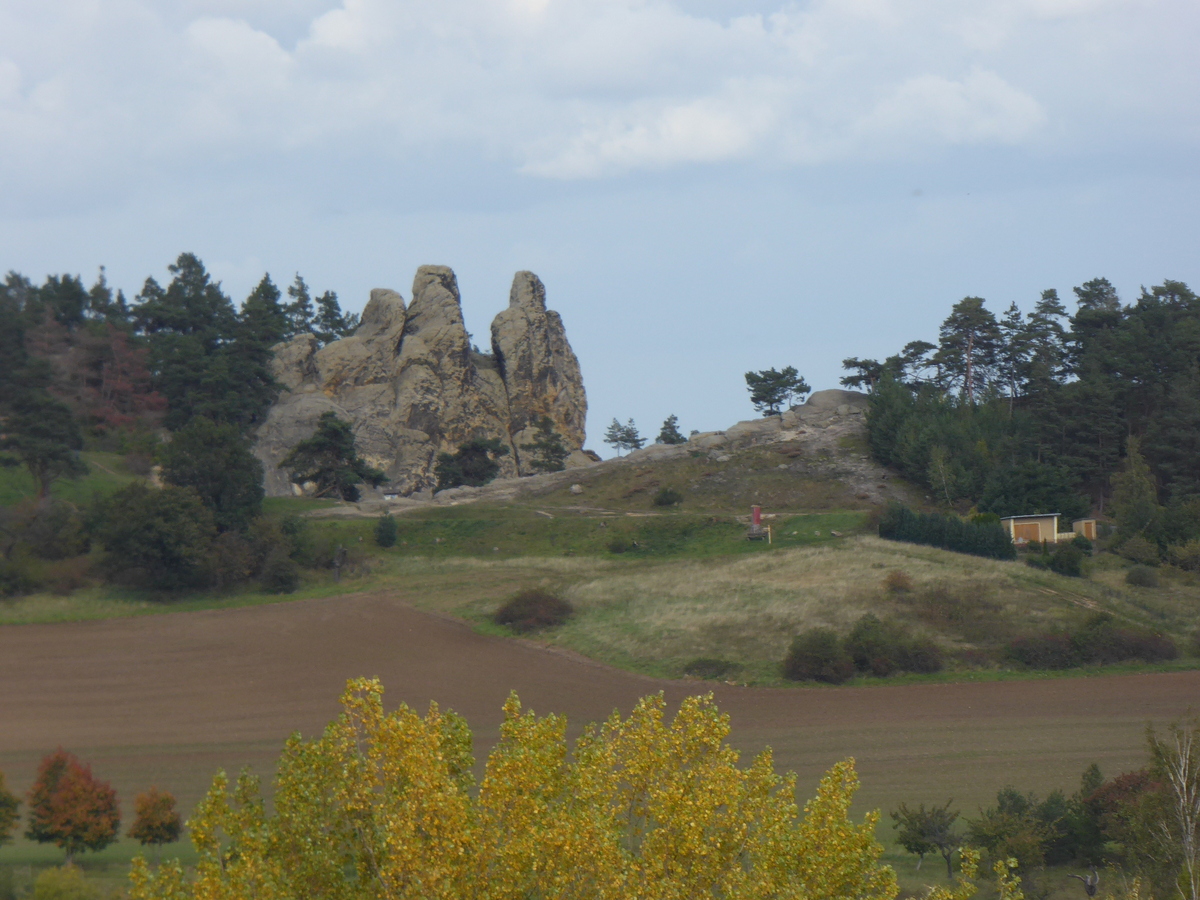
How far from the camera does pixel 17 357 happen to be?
6322 centimetres

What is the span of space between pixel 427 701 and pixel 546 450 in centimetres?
4692

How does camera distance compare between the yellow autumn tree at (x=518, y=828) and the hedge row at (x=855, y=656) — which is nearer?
the yellow autumn tree at (x=518, y=828)

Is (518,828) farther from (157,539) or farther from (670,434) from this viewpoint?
(670,434)

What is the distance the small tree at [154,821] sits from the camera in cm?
2055

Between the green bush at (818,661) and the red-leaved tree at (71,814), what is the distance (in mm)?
21617

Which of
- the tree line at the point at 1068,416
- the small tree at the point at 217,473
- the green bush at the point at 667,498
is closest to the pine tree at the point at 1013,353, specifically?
the tree line at the point at 1068,416

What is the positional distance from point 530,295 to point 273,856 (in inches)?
3265

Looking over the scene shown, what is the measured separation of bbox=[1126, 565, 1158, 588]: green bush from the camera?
144 ft

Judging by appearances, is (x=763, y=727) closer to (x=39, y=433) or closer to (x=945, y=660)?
(x=945, y=660)

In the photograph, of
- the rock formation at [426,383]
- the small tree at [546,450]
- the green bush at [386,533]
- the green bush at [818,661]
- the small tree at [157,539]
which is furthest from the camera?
the small tree at [546,450]

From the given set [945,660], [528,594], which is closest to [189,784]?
[528,594]

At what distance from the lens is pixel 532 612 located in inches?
1663

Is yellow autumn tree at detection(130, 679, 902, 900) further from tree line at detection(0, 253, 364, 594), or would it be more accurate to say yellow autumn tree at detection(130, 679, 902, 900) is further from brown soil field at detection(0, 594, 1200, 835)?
tree line at detection(0, 253, 364, 594)

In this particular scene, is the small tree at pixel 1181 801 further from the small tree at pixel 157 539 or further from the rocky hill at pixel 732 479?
the rocky hill at pixel 732 479
